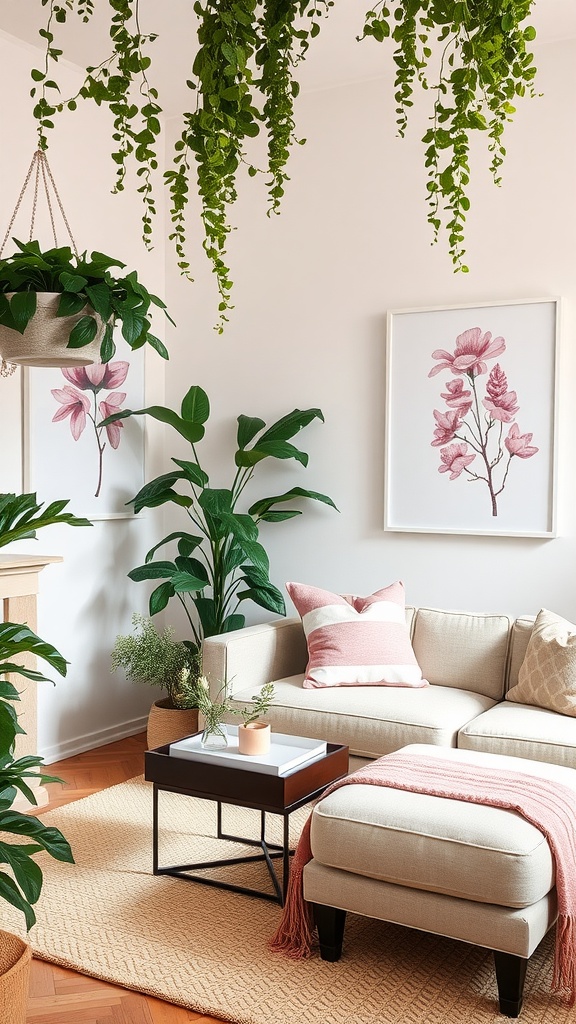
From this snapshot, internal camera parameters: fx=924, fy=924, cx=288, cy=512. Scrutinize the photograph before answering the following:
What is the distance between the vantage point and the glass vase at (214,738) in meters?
2.99

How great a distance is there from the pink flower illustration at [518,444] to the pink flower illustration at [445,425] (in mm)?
246

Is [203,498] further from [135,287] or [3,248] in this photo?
[135,287]

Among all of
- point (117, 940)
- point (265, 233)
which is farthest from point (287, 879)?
point (265, 233)

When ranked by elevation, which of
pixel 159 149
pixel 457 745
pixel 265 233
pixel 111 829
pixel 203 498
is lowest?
pixel 111 829

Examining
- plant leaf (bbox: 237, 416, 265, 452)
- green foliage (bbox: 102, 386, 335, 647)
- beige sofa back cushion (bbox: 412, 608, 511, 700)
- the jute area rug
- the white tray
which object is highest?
plant leaf (bbox: 237, 416, 265, 452)

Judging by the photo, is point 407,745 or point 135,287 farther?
point 407,745

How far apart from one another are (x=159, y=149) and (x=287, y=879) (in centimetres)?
385

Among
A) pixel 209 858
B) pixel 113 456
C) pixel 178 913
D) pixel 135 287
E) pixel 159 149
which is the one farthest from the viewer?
pixel 159 149

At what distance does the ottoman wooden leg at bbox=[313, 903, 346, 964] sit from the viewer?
244 centimetres

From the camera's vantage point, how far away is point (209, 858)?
314 cm

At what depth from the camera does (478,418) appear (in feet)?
13.4

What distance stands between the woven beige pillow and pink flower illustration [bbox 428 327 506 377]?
1186 millimetres

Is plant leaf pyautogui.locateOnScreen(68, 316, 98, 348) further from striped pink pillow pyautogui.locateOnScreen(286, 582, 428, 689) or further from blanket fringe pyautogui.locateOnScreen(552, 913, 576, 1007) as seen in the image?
striped pink pillow pyautogui.locateOnScreen(286, 582, 428, 689)

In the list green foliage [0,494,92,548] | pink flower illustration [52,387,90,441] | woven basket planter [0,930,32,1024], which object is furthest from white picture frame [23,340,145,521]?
woven basket planter [0,930,32,1024]
